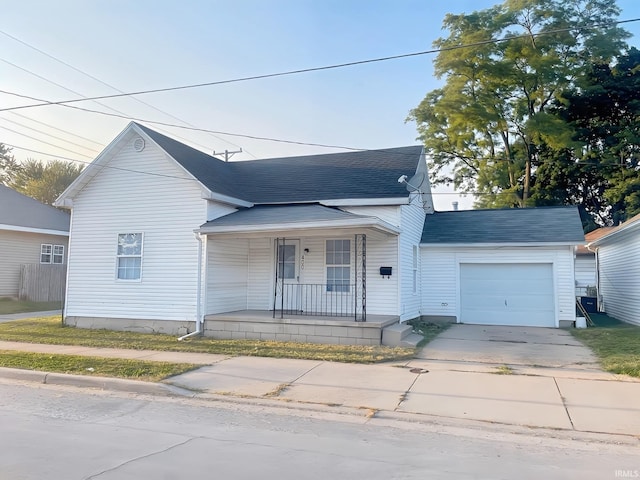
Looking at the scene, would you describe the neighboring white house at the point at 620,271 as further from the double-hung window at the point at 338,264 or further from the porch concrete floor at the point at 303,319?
the double-hung window at the point at 338,264

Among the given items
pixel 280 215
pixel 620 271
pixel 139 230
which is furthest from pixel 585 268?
pixel 139 230

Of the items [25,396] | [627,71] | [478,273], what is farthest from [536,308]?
[627,71]

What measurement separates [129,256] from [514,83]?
996 inches

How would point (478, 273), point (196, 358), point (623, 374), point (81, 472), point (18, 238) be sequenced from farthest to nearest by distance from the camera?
point (18, 238)
point (478, 273)
point (196, 358)
point (623, 374)
point (81, 472)

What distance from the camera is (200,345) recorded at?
10852 mm

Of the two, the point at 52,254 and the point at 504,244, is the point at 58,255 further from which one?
the point at 504,244

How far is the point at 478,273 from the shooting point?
15.4 metres

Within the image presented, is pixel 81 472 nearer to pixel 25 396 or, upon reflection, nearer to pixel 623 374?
pixel 25 396

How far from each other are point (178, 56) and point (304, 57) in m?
3.90

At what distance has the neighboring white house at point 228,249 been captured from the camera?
11969 millimetres

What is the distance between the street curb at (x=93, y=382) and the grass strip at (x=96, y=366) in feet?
0.67

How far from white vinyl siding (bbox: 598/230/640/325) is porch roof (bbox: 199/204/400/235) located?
836 cm

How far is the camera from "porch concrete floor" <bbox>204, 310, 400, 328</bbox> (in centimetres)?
1077

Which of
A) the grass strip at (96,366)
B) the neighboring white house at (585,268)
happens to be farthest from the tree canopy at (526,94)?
the grass strip at (96,366)
